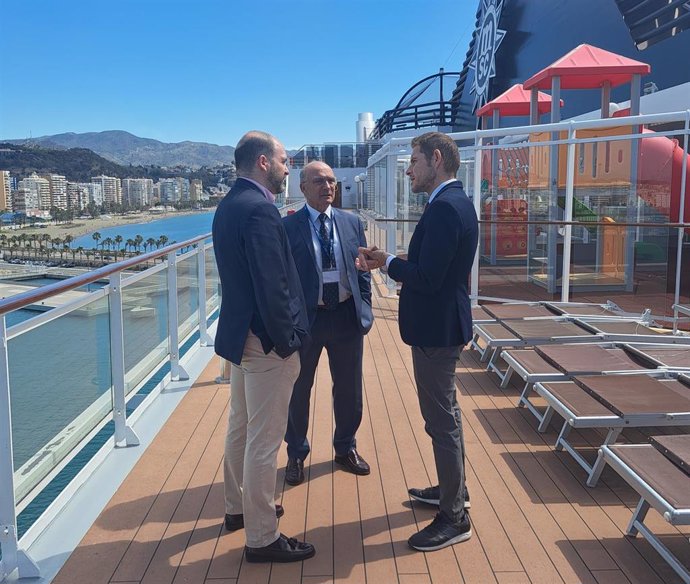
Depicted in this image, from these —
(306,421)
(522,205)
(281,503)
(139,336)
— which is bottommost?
(281,503)

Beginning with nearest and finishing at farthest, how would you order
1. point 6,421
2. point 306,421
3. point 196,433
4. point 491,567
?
point 6,421 → point 491,567 → point 306,421 → point 196,433

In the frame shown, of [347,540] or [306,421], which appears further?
[306,421]

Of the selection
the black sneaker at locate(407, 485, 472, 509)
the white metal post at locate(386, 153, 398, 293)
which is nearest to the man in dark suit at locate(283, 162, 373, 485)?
→ the black sneaker at locate(407, 485, 472, 509)

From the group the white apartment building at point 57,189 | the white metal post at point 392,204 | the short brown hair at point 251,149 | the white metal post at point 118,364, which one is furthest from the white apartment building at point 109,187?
the short brown hair at point 251,149

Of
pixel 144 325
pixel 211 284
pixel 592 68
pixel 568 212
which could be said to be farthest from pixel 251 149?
pixel 592 68

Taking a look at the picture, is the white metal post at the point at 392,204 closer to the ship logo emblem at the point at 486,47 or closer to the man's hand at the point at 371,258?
the man's hand at the point at 371,258

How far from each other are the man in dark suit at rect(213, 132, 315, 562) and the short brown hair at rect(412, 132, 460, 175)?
54 cm

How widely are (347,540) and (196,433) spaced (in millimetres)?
1520

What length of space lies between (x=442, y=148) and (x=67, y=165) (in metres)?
51.4

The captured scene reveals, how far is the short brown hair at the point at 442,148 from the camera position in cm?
259

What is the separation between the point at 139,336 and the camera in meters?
4.06

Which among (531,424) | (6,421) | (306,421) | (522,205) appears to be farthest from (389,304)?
(6,421)

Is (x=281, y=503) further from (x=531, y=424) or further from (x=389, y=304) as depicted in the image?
(x=389, y=304)

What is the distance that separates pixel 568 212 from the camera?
24.4 ft
